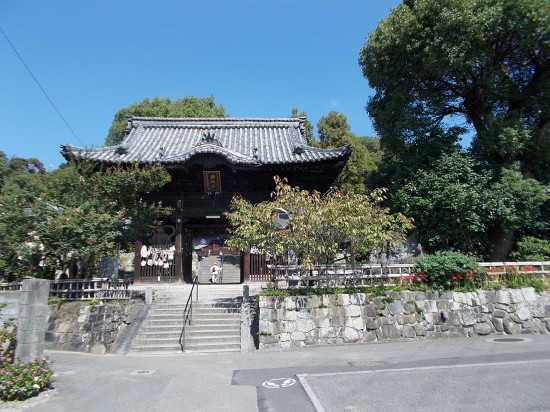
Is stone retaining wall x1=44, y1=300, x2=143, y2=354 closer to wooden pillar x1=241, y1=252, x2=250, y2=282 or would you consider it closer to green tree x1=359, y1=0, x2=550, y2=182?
wooden pillar x1=241, y1=252, x2=250, y2=282

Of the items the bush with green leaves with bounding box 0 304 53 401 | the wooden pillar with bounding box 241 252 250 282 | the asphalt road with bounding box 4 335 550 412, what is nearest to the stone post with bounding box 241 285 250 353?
the asphalt road with bounding box 4 335 550 412

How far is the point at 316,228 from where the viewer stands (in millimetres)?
11031

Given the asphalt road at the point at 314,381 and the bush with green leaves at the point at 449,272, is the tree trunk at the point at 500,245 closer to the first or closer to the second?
the bush with green leaves at the point at 449,272

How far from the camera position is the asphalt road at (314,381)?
5699mm

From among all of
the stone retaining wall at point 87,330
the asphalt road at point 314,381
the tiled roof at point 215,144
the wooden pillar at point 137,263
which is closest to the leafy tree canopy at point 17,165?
the tiled roof at point 215,144

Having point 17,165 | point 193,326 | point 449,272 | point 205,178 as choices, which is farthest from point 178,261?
point 17,165

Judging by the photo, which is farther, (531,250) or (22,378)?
(531,250)

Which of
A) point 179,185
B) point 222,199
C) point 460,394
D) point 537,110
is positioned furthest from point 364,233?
point 537,110

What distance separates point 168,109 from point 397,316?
26362 mm

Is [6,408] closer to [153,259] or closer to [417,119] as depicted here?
[153,259]

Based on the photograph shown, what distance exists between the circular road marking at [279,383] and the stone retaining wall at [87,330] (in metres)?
5.74

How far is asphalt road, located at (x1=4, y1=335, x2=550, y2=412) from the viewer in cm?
570

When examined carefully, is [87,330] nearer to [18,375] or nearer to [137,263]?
[18,375]

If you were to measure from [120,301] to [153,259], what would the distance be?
13.4ft
